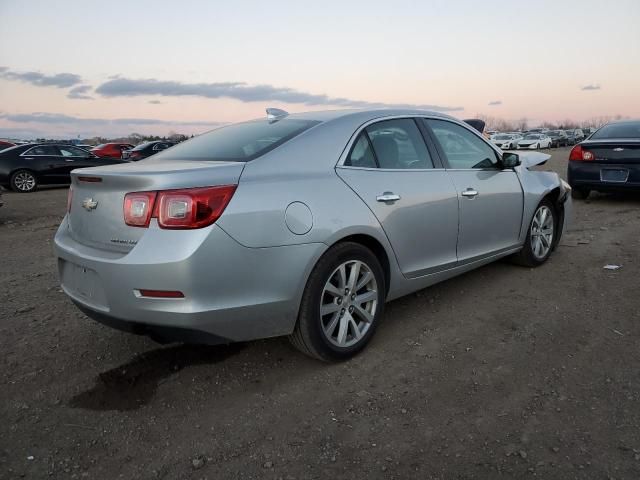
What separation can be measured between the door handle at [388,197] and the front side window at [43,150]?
13.2m

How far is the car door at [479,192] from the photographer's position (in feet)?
Result: 12.7

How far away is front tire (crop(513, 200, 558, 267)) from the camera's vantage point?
4828 millimetres

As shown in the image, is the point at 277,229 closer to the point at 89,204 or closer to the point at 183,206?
the point at 183,206

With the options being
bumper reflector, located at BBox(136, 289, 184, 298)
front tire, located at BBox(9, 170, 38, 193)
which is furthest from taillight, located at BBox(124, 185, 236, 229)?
front tire, located at BBox(9, 170, 38, 193)

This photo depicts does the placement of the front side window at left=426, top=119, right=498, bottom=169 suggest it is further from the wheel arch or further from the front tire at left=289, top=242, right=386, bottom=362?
the front tire at left=289, top=242, right=386, bottom=362

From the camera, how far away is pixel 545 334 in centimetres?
343

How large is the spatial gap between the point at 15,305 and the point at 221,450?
9.44 feet

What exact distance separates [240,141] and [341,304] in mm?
1237

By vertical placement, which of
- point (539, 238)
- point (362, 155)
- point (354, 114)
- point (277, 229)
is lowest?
point (539, 238)

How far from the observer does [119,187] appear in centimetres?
261

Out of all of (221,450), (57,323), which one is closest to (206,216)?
(221,450)

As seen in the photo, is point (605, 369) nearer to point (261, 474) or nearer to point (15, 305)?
point (261, 474)

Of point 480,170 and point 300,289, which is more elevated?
point 480,170

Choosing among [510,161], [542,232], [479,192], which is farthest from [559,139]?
[479,192]
